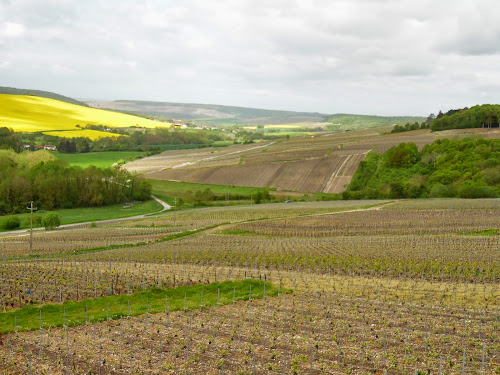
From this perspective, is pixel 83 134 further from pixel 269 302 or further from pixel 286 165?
pixel 269 302

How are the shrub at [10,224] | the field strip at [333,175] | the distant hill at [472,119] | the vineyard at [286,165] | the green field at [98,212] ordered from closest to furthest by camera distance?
the shrub at [10,224] < the green field at [98,212] < the field strip at [333,175] < the vineyard at [286,165] < the distant hill at [472,119]

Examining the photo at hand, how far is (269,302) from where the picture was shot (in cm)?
2625

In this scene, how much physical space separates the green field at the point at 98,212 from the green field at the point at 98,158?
130 feet

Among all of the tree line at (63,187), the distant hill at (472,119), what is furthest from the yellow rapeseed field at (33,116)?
the distant hill at (472,119)

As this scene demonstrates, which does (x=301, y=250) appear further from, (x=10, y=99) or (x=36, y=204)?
(x=10, y=99)

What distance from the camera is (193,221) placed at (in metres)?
70.0

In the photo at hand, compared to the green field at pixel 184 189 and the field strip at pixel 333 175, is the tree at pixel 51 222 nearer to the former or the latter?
the green field at pixel 184 189

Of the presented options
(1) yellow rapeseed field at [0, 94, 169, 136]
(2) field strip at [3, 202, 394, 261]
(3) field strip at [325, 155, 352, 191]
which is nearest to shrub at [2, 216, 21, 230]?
(2) field strip at [3, 202, 394, 261]

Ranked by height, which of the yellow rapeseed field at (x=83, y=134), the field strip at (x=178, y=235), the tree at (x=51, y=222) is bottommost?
the tree at (x=51, y=222)

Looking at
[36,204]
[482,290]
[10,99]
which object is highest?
[10,99]

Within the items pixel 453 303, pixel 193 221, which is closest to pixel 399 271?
pixel 453 303

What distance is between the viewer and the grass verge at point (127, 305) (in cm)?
2296

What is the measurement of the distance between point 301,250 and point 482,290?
18.0 metres

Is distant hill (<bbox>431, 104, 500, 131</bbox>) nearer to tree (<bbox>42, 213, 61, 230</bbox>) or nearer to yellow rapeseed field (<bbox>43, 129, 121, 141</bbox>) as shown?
tree (<bbox>42, 213, 61, 230</bbox>)
